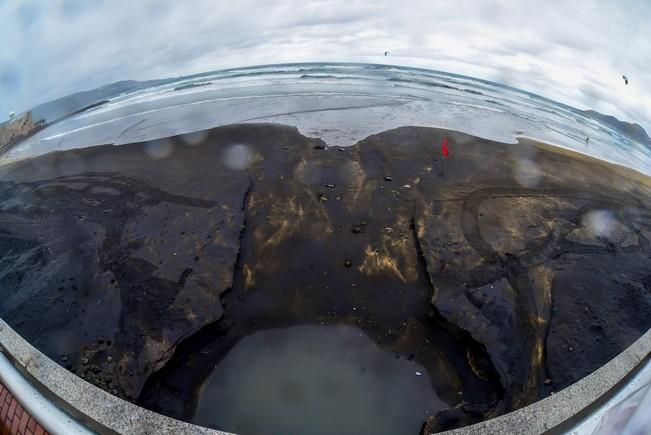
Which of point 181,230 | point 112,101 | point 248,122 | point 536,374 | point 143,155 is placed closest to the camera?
point 536,374

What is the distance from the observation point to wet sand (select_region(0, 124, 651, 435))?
5.60 m

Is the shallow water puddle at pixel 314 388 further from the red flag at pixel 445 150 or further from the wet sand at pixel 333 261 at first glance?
the red flag at pixel 445 150

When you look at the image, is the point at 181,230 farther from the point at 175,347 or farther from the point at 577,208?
the point at 577,208

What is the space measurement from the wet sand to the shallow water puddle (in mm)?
194

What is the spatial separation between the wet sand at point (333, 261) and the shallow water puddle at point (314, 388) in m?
0.19

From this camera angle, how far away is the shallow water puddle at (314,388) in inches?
199

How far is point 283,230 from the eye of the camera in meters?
7.49

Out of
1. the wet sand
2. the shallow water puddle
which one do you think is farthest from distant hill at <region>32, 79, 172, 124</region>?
the shallow water puddle

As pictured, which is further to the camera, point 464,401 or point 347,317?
point 347,317

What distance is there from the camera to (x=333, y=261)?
23.4ft

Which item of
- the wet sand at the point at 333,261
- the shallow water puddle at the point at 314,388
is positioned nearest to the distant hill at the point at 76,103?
the wet sand at the point at 333,261

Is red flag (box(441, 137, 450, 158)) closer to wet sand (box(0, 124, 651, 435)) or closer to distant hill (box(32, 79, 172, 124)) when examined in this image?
wet sand (box(0, 124, 651, 435))

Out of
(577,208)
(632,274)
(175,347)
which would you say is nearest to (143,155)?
(175,347)

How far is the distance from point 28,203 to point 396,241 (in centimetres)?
630
